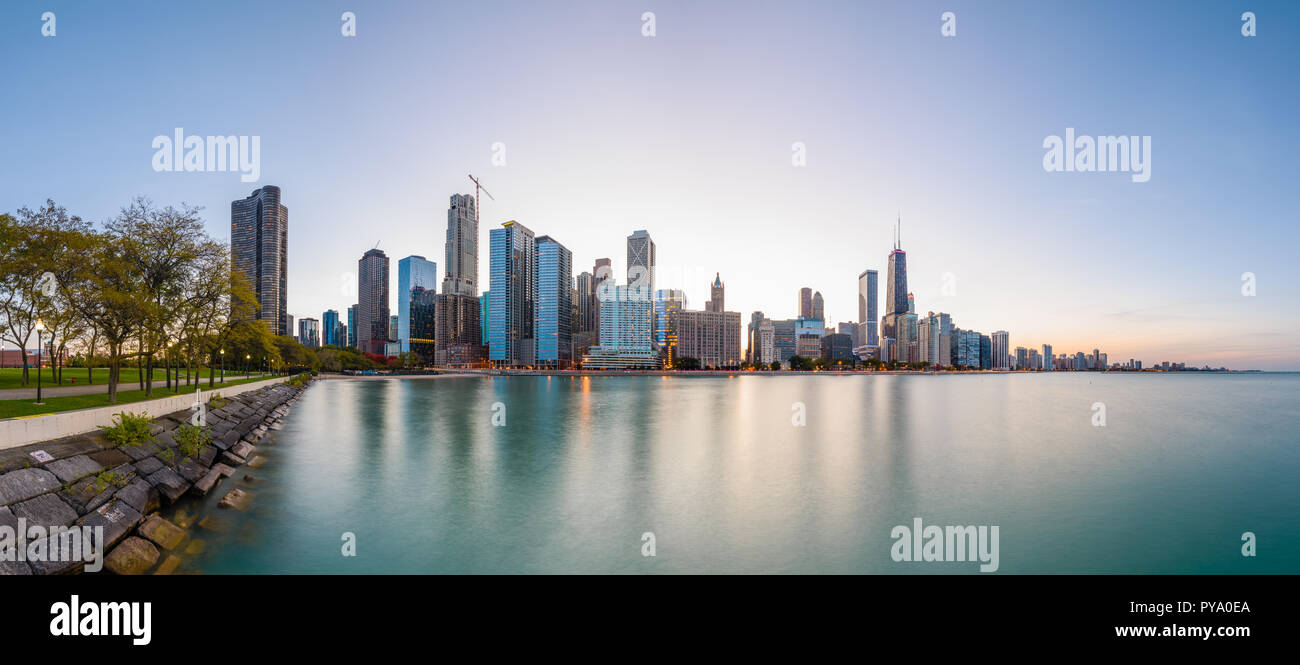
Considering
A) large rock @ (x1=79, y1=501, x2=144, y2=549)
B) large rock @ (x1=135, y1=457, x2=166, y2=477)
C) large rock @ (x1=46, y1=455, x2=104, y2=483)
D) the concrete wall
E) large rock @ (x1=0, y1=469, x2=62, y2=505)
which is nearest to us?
large rock @ (x1=0, y1=469, x2=62, y2=505)

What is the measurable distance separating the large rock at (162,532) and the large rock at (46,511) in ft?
5.13

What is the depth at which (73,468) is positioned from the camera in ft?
51.3

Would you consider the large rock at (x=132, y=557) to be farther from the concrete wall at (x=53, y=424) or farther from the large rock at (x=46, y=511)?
the concrete wall at (x=53, y=424)

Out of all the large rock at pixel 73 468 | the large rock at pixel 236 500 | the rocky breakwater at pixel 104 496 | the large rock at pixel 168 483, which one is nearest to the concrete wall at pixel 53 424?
the rocky breakwater at pixel 104 496

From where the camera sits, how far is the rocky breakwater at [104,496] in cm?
1202

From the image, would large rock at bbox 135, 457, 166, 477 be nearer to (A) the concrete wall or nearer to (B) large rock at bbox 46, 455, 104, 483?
(B) large rock at bbox 46, 455, 104, 483

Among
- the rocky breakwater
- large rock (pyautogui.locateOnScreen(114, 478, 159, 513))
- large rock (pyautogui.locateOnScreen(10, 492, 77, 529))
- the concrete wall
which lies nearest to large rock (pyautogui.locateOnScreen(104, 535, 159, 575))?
→ the rocky breakwater

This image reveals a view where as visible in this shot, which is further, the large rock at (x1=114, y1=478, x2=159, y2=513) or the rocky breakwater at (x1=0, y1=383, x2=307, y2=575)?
the large rock at (x1=114, y1=478, x2=159, y2=513)

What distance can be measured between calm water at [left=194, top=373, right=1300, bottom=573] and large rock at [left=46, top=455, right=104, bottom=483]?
4449 mm

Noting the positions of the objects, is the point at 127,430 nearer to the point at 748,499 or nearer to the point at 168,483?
the point at 168,483

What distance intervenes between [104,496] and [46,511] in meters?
2.15

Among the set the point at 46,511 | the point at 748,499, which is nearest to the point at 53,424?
the point at 46,511

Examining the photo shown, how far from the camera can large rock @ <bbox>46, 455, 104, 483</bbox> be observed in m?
15.0
